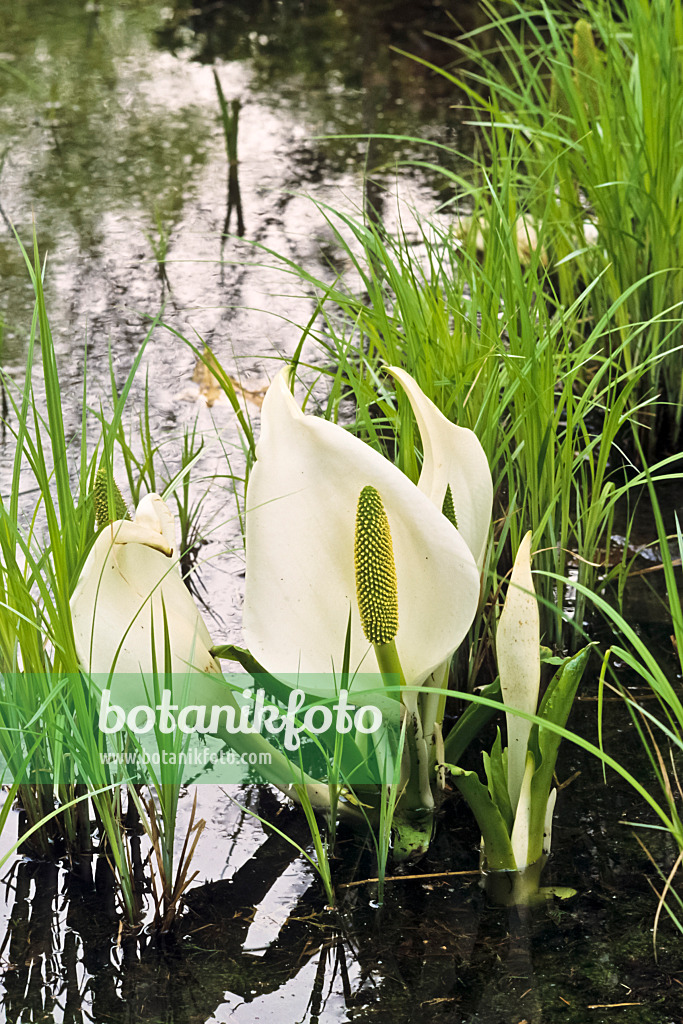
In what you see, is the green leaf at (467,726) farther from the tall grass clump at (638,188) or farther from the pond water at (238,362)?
the tall grass clump at (638,188)

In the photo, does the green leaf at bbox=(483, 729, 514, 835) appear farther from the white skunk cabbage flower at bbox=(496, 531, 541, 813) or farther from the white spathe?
the white spathe

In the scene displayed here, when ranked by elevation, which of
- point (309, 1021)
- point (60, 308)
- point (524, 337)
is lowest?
point (309, 1021)

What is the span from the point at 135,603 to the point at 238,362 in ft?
3.31

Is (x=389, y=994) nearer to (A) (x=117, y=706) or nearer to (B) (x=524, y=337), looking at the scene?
(A) (x=117, y=706)

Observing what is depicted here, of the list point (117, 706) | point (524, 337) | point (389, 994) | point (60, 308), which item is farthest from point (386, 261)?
point (60, 308)

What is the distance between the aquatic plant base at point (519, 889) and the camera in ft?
3.29

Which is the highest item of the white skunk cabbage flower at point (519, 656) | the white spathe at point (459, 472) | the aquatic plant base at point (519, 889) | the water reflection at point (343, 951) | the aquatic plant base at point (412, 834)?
the white spathe at point (459, 472)

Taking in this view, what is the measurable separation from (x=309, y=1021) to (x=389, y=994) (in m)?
0.07

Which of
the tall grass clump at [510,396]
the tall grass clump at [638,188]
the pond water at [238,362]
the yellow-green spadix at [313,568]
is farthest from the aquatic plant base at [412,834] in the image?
the tall grass clump at [638,188]

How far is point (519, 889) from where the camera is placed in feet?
3.30

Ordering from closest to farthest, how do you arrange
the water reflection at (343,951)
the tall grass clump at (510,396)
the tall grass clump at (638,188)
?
the water reflection at (343,951) < the tall grass clump at (510,396) < the tall grass clump at (638,188)

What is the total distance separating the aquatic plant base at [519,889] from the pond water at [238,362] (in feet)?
0.04

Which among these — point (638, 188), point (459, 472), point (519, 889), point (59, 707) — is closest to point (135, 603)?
point (59, 707)

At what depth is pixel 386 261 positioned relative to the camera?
1.35m
